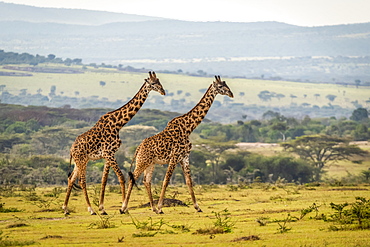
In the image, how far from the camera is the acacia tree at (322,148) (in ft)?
154

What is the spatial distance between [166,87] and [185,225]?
482 feet

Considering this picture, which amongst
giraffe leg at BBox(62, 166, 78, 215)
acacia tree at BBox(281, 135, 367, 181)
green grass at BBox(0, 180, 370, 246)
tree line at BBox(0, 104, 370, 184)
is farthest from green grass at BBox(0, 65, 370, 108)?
giraffe leg at BBox(62, 166, 78, 215)

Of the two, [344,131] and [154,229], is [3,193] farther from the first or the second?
[344,131]

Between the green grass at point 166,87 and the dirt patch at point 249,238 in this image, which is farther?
the green grass at point 166,87

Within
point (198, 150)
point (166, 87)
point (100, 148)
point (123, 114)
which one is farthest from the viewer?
point (166, 87)

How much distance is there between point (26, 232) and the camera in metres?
12.4

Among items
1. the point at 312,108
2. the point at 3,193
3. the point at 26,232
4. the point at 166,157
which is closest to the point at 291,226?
the point at 166,157

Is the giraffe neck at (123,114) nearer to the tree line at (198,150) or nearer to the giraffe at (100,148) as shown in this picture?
the giraffe at (100,148)

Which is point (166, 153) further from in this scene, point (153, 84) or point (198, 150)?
point (198, 150)

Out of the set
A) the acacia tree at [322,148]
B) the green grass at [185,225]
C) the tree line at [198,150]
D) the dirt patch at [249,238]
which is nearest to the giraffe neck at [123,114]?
the green grass at [185,225]

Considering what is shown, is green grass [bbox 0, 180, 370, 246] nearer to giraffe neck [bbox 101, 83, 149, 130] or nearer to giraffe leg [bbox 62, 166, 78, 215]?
giraffe leg [bbox 62, 166, 78, 215]

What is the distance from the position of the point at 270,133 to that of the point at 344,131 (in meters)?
8.10

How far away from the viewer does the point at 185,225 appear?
1305 cm

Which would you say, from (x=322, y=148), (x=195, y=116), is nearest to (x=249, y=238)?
(x=195, y=116)
